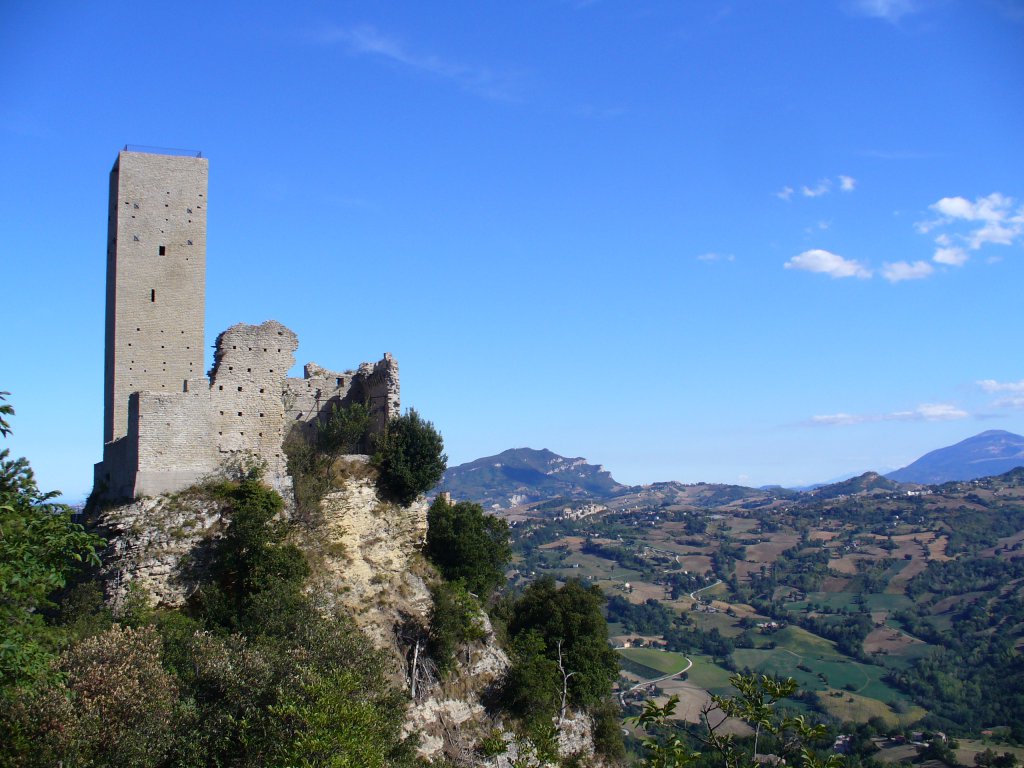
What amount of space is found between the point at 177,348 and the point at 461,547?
41.4 ft

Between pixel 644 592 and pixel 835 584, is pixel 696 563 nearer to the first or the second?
pixel 644 592

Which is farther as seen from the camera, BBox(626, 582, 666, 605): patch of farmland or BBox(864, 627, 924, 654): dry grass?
BBox(626, 582, 666, 605): patch of farmland

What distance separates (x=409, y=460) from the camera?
1328 inches

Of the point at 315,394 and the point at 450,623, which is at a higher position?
the point at 315,394

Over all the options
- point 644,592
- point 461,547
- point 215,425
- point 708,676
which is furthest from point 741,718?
point 644,592

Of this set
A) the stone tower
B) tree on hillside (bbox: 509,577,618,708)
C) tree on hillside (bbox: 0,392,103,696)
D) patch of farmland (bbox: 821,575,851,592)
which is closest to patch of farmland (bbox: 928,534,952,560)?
patch of farmland (bbox: 821,575,851,592)

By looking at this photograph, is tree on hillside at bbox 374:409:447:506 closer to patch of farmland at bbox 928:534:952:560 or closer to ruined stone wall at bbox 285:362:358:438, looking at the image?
ruined stone wall at bbox 285:362:358:438

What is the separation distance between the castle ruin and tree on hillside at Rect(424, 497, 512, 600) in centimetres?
636

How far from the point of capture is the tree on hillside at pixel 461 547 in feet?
112

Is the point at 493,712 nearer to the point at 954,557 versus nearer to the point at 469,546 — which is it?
the point at 469,546

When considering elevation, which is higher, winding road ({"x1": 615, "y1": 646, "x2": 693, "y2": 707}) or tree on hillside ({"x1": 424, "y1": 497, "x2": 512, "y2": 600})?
tree on hillside ({"x1": 424, "y1": 497, "x2": 512, "y2": 600})

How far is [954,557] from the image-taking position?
563 feet

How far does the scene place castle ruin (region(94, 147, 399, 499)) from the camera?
29.9 m

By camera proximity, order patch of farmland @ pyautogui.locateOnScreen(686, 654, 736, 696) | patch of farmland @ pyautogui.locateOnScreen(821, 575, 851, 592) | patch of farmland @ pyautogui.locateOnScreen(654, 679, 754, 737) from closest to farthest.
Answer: patch of farmland @ pyautogui.locateOnScreen(654, 679, 754, 737) < patch of farmland @ pyautogui.locateOnScreen(686, 654, 736, 696) < patch of farmland @ pyautogui.locateOnScreen(821, 575, 851, 592)
